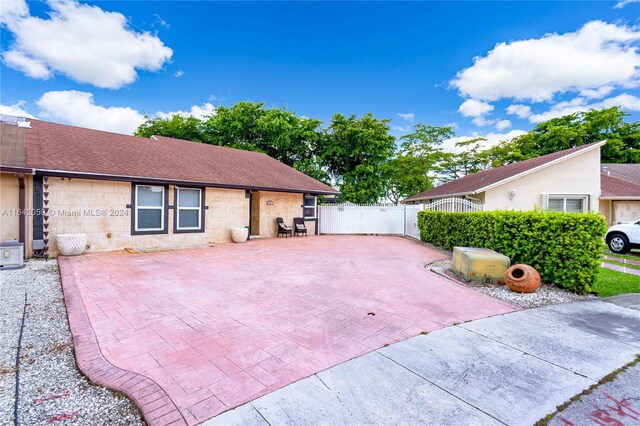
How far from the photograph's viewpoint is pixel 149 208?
35.4 ft

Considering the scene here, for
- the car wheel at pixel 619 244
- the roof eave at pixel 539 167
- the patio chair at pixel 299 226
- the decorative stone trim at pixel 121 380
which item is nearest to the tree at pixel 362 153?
the patio chair at pixel 299 226

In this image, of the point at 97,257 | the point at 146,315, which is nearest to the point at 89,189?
the point at 97,257

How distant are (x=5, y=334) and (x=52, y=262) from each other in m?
5.61

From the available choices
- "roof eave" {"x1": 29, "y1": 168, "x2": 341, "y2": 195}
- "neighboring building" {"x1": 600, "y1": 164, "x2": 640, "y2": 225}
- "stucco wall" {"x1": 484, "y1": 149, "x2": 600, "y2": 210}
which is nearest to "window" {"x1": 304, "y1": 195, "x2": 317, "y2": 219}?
"roof eave" {"x1": 29, "y1": 168, "x2": 341, "y2": 195}

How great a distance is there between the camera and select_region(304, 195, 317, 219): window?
16891mm

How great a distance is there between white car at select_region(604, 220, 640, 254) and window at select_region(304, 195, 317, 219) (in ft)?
43.0

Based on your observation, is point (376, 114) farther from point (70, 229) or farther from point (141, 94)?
point (70, 229)

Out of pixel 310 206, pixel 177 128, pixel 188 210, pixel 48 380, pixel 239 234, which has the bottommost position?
pixel 48 380

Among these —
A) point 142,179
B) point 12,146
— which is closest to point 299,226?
point 142,179

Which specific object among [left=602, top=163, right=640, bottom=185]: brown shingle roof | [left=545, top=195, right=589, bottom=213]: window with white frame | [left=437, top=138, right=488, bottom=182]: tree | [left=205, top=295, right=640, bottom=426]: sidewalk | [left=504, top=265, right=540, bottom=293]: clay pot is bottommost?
[left=205, top=295, right=640, bottom=426]: sidewalk

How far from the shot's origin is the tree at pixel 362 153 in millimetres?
23781

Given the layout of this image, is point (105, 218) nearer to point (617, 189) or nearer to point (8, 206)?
point (8, 206)

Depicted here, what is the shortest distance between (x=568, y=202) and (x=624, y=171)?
521 inches

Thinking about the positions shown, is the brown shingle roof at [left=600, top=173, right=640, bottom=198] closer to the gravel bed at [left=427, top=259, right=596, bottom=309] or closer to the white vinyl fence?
the white vinyl fence
